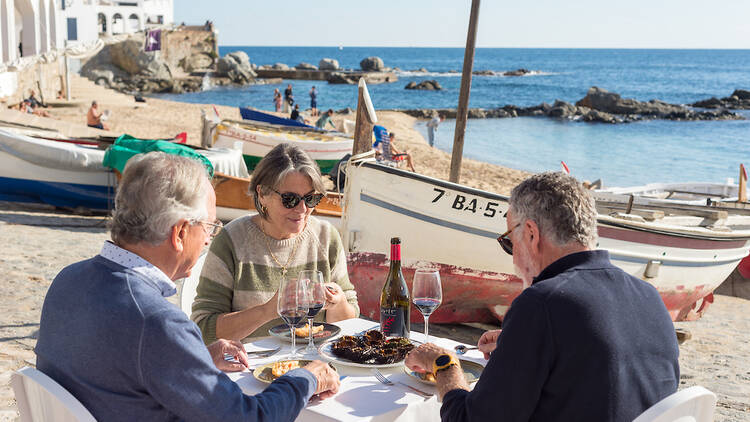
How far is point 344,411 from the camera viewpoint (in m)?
2.09

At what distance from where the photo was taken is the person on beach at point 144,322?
5.26ft

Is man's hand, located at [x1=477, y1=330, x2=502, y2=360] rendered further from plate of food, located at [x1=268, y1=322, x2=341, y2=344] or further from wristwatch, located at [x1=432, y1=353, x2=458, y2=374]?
plate of food, located at [x1=268, y1=322, x2=341, y2=344]

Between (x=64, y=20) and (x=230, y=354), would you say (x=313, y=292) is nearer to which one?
(x=230, y=354)

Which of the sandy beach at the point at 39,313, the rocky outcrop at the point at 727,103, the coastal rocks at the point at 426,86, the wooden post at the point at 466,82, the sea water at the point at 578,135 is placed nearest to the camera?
the sandy beach at the point at 39,313

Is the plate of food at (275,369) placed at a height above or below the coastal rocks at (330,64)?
below

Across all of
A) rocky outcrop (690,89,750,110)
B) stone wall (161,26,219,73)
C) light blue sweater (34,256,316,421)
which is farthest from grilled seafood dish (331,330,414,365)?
stone wall (161,26,219,73)

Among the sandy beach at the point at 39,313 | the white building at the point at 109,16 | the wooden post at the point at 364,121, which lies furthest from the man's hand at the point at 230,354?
the white building at the point at 109,16

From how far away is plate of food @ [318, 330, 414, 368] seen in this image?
2447 mm

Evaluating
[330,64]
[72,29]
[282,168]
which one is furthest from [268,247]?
[330,64]

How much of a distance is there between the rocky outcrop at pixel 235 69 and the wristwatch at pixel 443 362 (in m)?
67.0

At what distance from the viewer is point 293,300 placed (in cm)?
233

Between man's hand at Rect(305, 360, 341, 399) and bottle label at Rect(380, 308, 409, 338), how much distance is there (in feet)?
2.21

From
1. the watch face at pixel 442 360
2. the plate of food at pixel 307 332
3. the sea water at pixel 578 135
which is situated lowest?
the sea water at pixel 578 135

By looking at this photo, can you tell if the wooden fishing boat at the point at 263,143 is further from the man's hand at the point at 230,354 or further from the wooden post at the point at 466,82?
the man's hand at the point at 230,354
